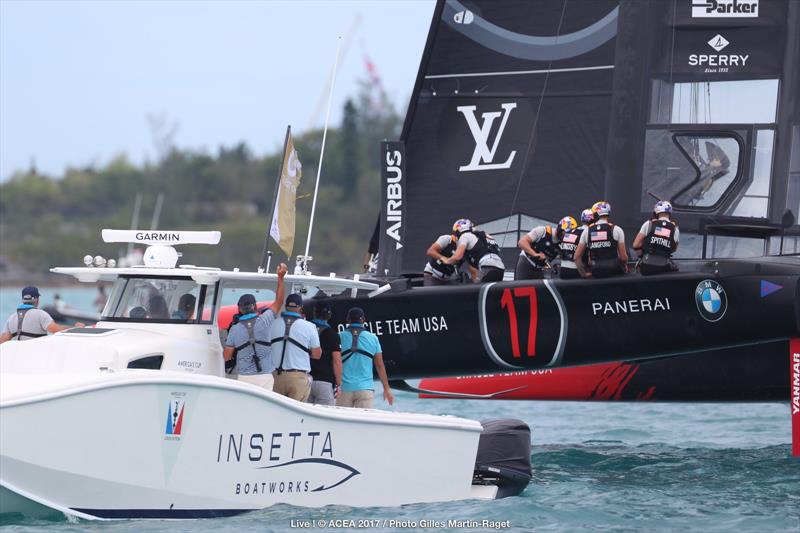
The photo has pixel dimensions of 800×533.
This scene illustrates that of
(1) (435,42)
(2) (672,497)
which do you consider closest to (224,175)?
(1) (435,42)

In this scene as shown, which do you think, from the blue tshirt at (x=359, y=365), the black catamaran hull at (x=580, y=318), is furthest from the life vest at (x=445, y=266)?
the blue tshirt at (x=359, y=365)

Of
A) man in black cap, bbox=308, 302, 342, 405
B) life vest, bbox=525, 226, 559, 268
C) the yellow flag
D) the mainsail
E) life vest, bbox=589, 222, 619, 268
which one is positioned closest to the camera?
man in black cap, bbox=308, 302, 342, 405

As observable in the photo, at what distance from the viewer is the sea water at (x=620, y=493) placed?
9.73 meters

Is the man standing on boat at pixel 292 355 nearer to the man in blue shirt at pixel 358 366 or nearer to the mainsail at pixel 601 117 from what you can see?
the man in blue shirt at pixel 358 366

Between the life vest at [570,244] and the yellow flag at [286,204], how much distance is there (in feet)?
8.71

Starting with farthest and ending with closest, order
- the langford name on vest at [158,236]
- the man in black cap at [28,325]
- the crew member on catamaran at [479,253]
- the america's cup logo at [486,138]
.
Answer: the america's cup logo at [486,138]
the crew member on catamaran at [479,253]
the man in black cap at [28,325]
the langford name on vest at [158,236]

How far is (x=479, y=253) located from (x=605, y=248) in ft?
4.88

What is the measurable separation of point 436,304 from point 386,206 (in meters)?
1.62

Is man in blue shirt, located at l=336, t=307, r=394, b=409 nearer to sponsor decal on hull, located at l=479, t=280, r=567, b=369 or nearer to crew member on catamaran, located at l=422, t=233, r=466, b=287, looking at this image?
sponsor decal on hull, located at l=479, t=280, r=567, b=369

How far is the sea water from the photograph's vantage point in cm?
973

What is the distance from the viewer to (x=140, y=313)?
10422 mm

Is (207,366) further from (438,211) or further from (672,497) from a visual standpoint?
(438,211)

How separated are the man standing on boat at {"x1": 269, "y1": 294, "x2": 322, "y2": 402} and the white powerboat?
397 mm

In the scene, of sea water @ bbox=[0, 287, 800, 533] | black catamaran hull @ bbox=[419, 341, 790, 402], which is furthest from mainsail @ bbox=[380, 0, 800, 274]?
sea water @ bbox=[0, 287, 800, 533]
